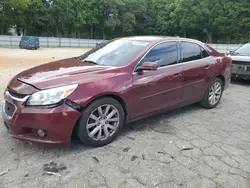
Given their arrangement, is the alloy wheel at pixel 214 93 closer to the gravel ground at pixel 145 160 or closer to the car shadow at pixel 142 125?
the car shadow at pixel 142 125

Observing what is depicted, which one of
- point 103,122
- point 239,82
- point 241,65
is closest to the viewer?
point 103,122

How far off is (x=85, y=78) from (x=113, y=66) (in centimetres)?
57

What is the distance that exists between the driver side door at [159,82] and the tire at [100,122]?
0.33m

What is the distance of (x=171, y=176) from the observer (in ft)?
8.63

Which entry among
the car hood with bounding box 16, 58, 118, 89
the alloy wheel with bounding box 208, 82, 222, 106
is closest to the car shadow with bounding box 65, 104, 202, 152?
the alloy wheel with bounding box 208, 82, 222, 106

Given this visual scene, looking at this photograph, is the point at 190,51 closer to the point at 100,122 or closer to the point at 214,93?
the point at 214,93

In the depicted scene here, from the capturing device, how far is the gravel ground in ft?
8.28

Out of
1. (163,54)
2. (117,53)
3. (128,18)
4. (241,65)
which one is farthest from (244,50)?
(128,18)

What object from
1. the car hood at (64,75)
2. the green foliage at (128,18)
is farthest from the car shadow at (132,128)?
the green foliage at (128,18)

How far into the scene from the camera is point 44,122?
8.89ft

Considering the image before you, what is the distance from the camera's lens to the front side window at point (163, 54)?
3.73 meters

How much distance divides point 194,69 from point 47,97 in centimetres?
272

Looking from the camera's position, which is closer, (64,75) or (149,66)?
(64,75)

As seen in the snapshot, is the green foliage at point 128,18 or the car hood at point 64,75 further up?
the green foliage at point 128,18
